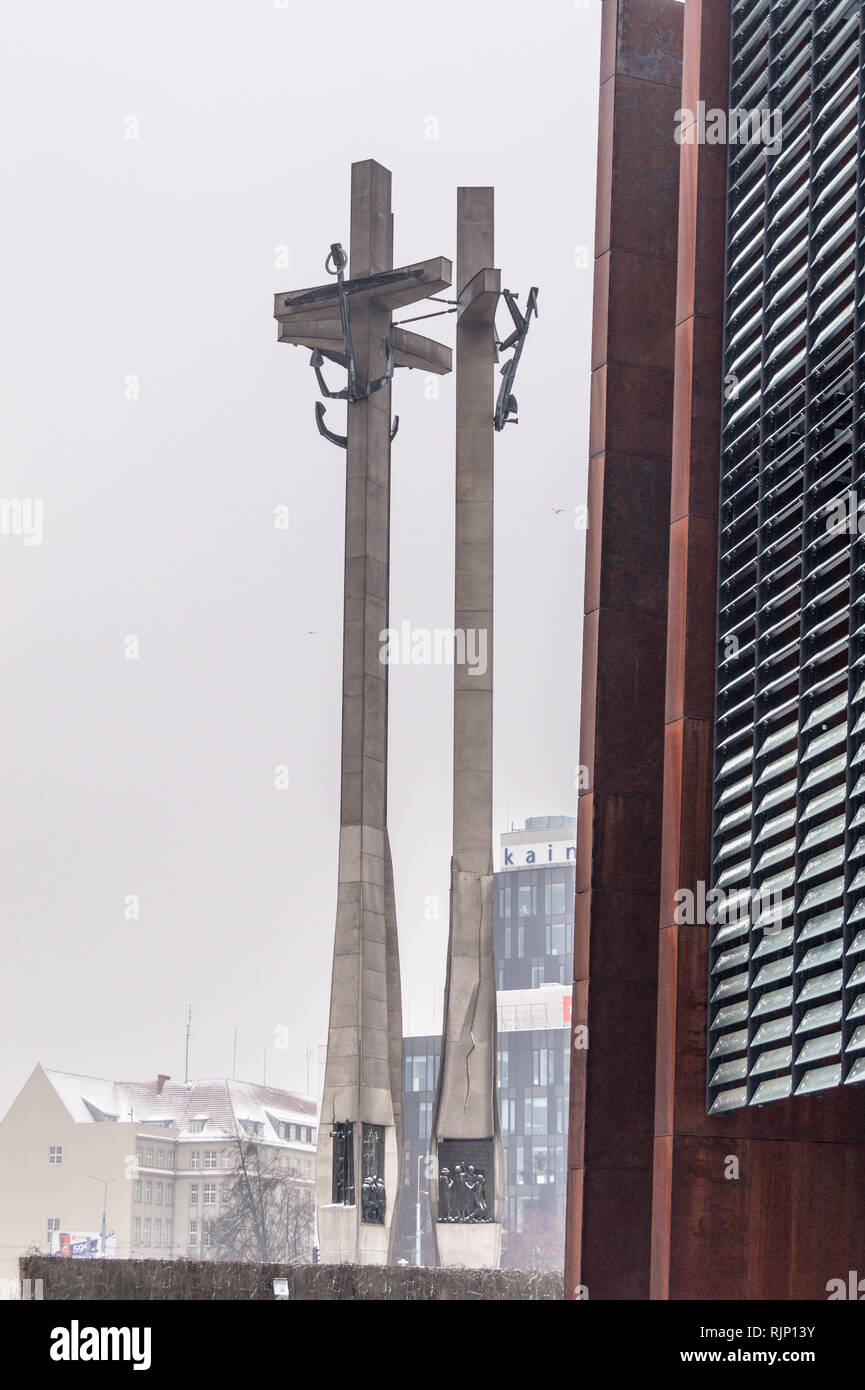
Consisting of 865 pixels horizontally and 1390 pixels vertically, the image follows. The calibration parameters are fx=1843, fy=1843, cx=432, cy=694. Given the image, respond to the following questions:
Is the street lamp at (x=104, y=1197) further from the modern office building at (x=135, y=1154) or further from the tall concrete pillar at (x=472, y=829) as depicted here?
the tall concrete pillar at (x=472, y=829)

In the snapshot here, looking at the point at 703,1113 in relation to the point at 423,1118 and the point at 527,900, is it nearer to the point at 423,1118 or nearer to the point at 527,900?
the point at 423,1118

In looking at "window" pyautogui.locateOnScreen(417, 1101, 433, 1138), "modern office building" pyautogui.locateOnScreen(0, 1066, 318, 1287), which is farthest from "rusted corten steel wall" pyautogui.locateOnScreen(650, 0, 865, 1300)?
"window" pyautogui.locateOnScreen(417, 1101, 433, 1138)

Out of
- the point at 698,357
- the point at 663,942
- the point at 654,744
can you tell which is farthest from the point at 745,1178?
the point at 698,357

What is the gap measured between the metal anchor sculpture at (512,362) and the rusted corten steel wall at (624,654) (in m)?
8.31

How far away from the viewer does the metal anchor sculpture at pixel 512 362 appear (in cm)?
2145

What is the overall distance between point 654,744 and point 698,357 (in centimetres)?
256

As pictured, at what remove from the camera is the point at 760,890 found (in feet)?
32.8

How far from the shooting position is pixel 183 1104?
9794 centimetres

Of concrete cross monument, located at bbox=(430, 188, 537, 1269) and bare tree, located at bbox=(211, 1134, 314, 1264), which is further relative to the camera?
bare tree, located at bbox=(211, 1134, 314, 1264)

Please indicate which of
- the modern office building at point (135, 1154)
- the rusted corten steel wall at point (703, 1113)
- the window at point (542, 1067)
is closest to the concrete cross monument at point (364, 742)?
the rusted corten steel wall at point (703, 1113)

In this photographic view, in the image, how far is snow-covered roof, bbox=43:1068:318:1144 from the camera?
93562 millimetres

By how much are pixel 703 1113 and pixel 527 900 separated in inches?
4365

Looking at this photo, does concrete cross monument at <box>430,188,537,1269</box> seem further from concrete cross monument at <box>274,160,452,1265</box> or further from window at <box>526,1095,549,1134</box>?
window at <box>526,1095,549,1134</box>

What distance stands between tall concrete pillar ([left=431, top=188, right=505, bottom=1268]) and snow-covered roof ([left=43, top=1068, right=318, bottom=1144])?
7497 cm
